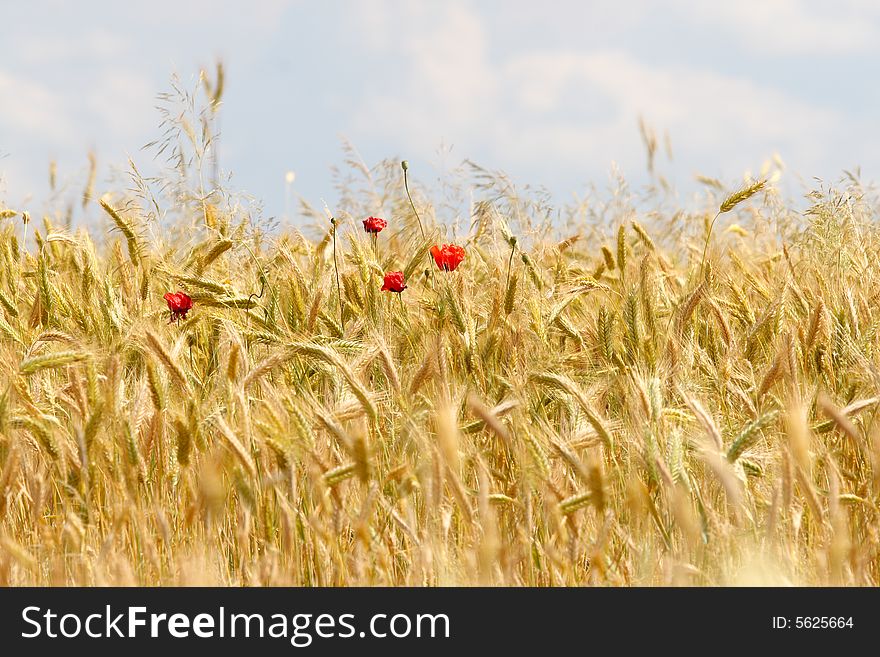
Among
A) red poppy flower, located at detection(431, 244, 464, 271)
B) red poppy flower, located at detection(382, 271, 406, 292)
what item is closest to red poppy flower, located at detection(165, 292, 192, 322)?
red poppy flower, located at detection(382, 271, 406, 292)

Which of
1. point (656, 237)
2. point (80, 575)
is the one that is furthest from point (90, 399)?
point (656, 237)

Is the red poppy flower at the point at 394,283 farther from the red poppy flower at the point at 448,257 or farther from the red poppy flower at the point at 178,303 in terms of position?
the red poppy flower at the point at 178,303

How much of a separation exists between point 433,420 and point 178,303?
0.89 metres

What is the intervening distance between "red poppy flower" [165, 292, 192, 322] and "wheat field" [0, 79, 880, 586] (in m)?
0.05

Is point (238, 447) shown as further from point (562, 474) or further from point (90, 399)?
point (562, 474)

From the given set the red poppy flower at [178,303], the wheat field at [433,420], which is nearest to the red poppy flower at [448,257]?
the wheat field at [433,420]

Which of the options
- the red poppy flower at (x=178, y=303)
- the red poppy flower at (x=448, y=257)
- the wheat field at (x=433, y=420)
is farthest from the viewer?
the red poppy flower at (x=448, y=257)

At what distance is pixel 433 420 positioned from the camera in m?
2.37

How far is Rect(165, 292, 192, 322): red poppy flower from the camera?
277 cm

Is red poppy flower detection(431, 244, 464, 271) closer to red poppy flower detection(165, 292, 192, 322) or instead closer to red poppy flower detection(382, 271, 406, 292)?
red poppy flower detection(382, 271, 406, 292)

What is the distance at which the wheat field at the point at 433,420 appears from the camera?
5.87ft

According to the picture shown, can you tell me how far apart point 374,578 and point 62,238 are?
67.4 inches

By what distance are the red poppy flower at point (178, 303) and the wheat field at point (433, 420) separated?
5 cm

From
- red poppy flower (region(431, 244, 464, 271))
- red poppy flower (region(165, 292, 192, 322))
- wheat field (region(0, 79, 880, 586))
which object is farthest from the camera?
red poppy flower (region(431, 244, 464, 271))
